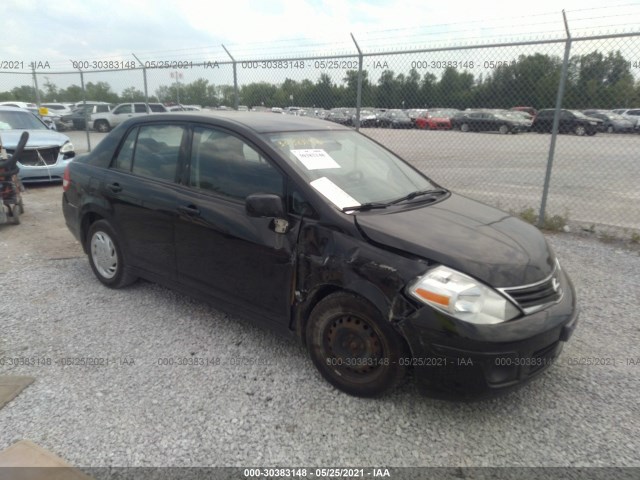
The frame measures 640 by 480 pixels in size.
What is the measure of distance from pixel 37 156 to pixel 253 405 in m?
8.30

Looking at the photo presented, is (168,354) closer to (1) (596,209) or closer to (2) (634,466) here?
(2) (634,466)

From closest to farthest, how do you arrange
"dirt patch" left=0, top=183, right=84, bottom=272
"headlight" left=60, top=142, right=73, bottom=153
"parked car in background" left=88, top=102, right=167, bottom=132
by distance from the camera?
1. "dirt patch" left=0, top=183, right=84, bottom=272
2. "headlight" left=60, top=142, right=73, bottom=153
3. "parked car in background" left=88, top=102, right=167, bottom=132

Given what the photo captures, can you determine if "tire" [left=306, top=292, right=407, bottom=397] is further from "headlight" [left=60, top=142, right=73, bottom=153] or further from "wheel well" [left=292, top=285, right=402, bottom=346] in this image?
"headlight" [left=60, top=142, right=73, bottom=153]

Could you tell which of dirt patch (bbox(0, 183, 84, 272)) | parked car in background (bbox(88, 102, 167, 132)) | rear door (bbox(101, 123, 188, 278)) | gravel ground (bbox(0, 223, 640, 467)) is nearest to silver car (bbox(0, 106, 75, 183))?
dirt patch (bbox(0, 183, 84, 272))

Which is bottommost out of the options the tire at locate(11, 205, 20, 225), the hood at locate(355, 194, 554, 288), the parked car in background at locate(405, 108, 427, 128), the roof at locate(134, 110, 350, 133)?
the tire at locate(11, 205, 20, 225)

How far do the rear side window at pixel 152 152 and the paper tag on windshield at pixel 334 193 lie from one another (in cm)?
132

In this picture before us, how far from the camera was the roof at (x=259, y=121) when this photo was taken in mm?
3342

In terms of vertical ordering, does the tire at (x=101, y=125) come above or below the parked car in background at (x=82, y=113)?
below

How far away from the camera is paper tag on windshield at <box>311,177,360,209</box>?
2.85 m

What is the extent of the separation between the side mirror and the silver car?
747cm

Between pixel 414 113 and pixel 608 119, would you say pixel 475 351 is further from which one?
pixel 414 113

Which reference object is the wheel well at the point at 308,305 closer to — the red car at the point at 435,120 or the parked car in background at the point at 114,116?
→ the red car at the point at 435,120

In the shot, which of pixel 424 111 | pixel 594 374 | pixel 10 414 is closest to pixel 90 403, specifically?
pixel 10 414

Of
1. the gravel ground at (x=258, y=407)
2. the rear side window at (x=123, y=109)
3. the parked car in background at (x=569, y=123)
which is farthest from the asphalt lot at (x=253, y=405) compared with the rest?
the rear side window at (x=123, y=109)
